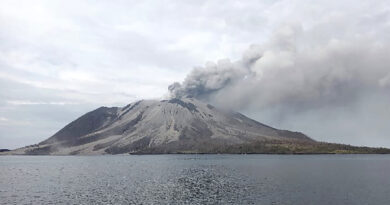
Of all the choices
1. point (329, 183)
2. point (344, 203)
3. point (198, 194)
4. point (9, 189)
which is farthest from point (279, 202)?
point (9, 189)

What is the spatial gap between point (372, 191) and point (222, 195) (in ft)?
114

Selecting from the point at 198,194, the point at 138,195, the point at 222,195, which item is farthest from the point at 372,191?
the point at 138,195

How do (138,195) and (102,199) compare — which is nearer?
(102,199)

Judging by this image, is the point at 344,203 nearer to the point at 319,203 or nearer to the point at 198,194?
the point at 319,203

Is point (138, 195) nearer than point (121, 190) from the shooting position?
Yes

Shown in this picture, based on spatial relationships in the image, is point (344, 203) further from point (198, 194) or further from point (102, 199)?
point (102, 199)

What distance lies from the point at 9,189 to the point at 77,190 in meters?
20.1

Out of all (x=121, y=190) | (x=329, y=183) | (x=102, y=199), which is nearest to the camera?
(x=102, y=199)

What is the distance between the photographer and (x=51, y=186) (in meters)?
102

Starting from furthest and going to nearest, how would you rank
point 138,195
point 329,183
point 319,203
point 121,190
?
point 329,183
point 121,190
point 138,195
point 319,203

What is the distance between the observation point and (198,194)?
8375cm

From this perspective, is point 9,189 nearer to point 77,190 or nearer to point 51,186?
point 51,186

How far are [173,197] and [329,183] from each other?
153 feet

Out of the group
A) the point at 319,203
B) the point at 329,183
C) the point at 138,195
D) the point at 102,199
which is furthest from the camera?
the point at 329,183
